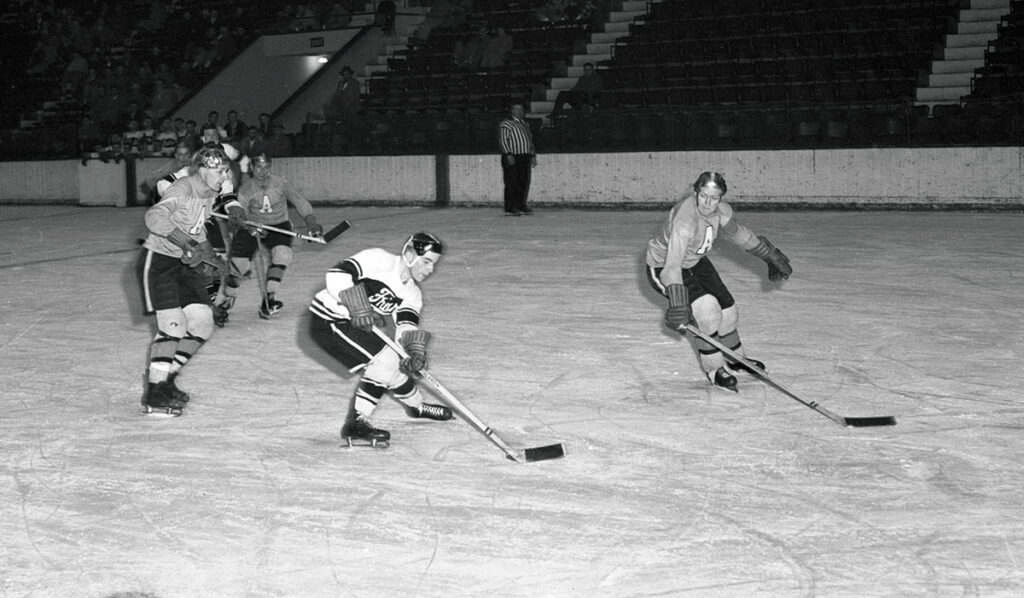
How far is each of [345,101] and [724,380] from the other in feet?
62.5

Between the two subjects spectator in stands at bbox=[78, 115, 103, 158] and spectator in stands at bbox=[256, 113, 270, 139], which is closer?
spectator in stands at bbox=[256, 113, 270, 139]

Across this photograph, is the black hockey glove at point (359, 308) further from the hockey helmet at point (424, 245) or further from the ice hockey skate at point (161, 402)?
the ice hockey skate at point (161, 402)

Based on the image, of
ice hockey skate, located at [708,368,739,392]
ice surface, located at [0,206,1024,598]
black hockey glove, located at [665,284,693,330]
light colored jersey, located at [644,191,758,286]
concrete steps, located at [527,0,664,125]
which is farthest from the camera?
concrete steps, located at [527,0,664,125]

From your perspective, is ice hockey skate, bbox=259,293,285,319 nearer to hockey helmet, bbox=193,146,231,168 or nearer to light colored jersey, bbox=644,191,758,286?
hockey helmet, bbox=193,146,231,168

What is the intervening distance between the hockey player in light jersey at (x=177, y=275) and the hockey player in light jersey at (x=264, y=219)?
3070mm

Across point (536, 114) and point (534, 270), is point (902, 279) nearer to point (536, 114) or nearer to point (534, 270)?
point (534, 270)

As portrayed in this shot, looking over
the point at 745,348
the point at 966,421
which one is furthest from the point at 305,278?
the point at 966,421

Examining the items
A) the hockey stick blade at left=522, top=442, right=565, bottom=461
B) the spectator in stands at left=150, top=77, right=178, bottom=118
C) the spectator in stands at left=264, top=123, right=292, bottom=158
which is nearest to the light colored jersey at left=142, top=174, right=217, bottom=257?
the hockey stick blade at left=522, top=442, right=565, bottom=461

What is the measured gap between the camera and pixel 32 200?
27.3 m

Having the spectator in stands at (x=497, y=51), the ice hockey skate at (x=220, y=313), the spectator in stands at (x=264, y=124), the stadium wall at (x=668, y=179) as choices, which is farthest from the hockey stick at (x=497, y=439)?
the spectator in stands at (x=497, y=51)

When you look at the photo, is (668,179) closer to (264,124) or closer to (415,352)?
(264,124)

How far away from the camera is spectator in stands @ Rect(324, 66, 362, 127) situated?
2522cm

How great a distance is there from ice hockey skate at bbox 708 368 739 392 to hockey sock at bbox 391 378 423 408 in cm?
179

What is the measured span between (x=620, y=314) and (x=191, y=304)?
398cm
